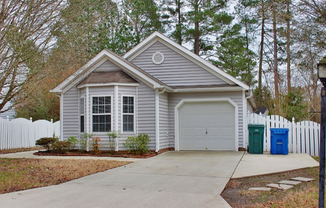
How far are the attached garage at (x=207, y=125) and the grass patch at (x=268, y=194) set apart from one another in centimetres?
647

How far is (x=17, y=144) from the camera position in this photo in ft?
61.0

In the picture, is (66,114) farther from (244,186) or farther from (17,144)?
(244,186)

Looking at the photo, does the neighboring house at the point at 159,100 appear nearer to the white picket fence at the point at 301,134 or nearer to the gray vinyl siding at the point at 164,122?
the gray vinyl siding at the point at 164,122

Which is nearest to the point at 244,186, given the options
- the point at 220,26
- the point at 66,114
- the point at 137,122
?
the point at 137,122

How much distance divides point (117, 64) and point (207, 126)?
4.91 m

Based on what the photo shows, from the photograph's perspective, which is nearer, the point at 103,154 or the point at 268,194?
the point at 268,194

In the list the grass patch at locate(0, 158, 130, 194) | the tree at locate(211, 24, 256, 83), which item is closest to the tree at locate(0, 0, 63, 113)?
the grass patch at locate(0, 158, 130, 194)

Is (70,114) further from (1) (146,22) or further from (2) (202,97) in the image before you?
(1) (146,22)

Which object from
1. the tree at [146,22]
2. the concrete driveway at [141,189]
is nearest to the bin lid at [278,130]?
the concrete driveway at [141,189]

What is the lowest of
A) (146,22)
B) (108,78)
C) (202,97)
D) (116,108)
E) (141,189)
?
(141,189)

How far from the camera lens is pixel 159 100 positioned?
15.3 metres

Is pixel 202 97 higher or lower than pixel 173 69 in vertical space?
lower

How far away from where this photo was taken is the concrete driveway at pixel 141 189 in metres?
6.82

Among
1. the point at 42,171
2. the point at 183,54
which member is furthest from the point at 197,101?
the point at 42,171
